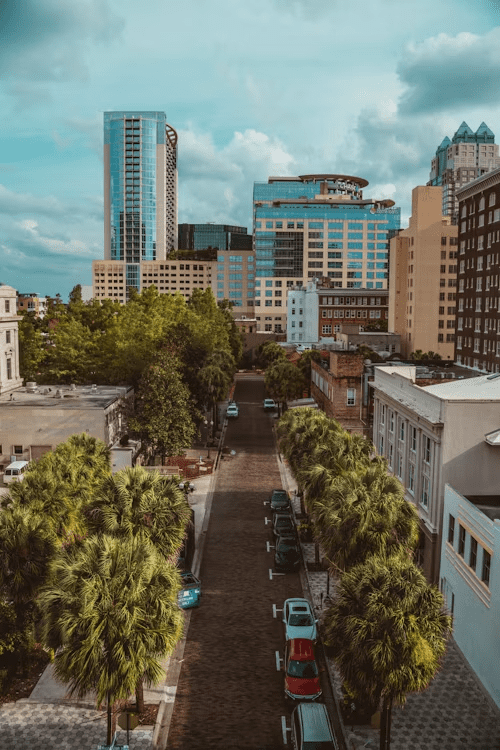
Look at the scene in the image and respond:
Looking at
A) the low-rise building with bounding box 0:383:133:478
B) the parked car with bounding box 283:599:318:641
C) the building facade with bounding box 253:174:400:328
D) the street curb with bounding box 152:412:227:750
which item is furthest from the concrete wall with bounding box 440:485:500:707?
the building facade with bounding box 253:174:400:328

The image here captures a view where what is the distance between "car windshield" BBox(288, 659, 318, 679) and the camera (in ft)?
75.8

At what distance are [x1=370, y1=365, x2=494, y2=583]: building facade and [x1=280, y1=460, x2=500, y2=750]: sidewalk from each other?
8170 millimetres

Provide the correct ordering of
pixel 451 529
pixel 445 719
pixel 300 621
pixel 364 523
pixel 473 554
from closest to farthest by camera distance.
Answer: pixel 445 719
pixel 364 523
pixel 473 554
pixel 300 621
pixel 451 529

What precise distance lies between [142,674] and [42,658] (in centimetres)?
920

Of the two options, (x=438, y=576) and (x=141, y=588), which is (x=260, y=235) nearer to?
(x=438, y=576)

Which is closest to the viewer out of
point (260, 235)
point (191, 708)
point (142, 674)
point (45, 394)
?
point (142, 674)

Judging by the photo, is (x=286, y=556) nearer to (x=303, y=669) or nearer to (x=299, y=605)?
(x=299, y=605)

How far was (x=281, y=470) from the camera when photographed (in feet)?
185

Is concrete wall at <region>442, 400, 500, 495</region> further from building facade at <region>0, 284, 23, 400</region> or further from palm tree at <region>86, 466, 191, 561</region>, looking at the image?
building facade at <region>0, 284, 23, 400</region>

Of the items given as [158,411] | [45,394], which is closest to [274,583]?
[158,411]

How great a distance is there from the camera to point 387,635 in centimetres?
1814

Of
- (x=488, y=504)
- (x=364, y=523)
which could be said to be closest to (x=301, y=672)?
(x=364, y=523)

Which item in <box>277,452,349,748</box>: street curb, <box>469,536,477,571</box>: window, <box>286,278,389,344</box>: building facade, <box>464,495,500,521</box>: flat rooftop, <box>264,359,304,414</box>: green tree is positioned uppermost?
<box>286,278,389,344</box>: building facade

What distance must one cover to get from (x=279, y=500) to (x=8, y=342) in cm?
3840
